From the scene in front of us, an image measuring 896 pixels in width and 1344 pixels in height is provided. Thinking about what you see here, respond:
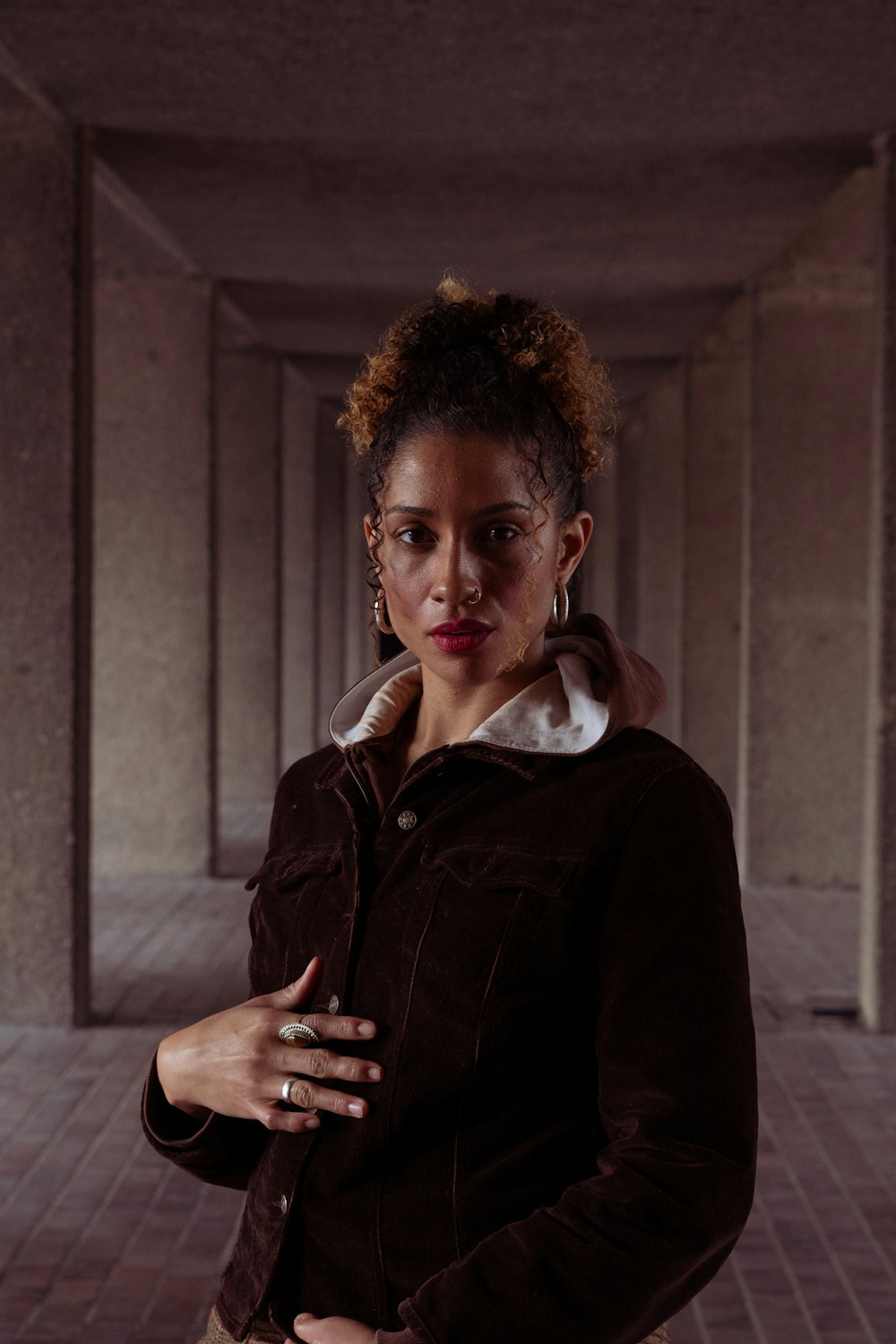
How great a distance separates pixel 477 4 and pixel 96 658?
5.81 metres

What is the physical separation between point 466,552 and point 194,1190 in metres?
3.70

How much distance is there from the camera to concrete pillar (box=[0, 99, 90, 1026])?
6312 millimetres

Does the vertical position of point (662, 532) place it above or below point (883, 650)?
above

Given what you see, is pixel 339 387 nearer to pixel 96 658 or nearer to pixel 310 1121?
pixel 96 658

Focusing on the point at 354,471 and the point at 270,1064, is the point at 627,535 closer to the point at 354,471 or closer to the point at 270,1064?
the point at 354,471

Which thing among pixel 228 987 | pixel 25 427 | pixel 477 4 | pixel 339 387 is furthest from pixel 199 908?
Answer: pixel 339 387

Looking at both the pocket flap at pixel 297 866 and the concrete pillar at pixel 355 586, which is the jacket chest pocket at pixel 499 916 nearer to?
the pocket flap at pixel 297 866

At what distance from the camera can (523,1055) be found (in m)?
1.59

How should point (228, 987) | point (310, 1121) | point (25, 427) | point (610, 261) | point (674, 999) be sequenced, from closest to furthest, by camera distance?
point (674, 999)
point (310, 1121)
point (25, 427)
point (228, 987)
point (610, 261)

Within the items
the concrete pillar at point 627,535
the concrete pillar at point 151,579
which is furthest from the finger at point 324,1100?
the concrete pillar at point 627,535

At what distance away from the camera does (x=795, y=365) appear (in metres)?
9.41

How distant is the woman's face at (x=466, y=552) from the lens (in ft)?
5.64

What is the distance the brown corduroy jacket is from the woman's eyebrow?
8.4 inches

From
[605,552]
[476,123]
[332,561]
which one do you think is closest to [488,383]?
[476,123]
